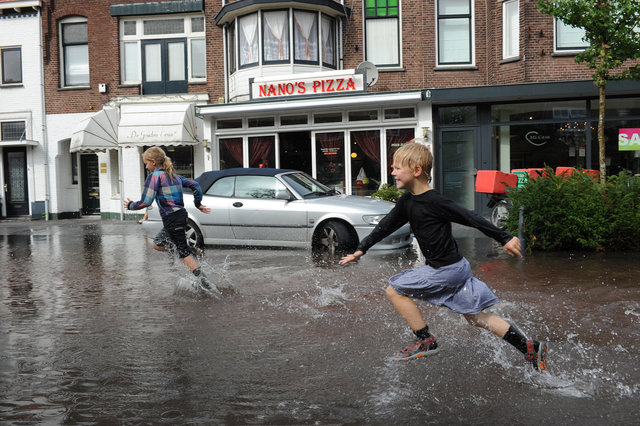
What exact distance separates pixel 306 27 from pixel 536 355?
16.9m

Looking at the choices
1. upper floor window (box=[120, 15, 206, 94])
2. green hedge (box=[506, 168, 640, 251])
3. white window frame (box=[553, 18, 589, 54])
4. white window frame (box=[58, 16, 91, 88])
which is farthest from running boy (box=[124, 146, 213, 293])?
white window frame (box=[58, 16, 91, 88])

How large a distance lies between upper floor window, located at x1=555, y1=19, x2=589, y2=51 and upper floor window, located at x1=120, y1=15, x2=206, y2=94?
36.7 ft

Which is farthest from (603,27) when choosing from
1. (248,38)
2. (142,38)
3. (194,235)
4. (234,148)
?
(142,38)

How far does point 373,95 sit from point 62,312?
12.4 metres

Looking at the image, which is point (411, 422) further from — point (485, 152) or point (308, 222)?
point (485, 152)

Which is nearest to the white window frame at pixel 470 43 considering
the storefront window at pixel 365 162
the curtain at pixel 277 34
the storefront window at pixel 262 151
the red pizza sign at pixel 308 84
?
the red pizza sign at pixel 308 84

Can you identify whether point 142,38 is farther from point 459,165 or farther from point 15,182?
point 459,165

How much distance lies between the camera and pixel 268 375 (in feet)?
14.6

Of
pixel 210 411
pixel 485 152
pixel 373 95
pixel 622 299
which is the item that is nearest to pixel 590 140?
pixel 485 152

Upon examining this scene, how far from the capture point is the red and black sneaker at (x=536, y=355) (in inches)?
166

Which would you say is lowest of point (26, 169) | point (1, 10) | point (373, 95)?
point (26, 169)

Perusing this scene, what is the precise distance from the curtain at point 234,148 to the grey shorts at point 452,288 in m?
16.2

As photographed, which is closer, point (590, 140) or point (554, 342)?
point (554, 342)

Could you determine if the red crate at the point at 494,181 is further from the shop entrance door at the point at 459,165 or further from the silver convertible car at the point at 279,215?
the shop entrance door at the point at 459,165
